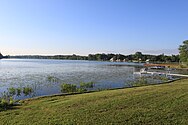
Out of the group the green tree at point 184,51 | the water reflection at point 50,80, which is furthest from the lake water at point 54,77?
the green tree at point 184,51

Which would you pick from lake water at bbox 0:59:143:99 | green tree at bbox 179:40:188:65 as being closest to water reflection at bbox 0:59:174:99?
Answer: lake water at bbox 0:59:143:99

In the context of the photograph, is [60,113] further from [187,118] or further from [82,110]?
Answer: [187,118]

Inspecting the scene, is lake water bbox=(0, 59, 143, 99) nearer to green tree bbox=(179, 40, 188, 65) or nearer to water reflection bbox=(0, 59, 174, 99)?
water reflection bbox=(0, 59, 174, 99)

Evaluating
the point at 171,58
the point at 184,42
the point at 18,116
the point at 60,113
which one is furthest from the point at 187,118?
the point at 171,58

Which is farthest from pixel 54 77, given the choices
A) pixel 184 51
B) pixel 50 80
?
pixel 184 51

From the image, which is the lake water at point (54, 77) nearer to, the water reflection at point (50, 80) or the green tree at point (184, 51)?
the water reflection at point (50, 80)

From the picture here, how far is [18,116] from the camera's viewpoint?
27.0ft

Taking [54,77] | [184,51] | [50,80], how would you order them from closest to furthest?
1. [50,80]
2. [54,77]
3. [184,51]

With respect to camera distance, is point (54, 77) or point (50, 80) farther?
point (54, 77)

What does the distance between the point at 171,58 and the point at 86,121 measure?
4813 inches

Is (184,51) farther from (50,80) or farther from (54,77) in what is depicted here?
(50,80)

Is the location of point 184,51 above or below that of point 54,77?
above

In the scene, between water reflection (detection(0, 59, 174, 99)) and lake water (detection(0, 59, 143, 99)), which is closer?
water reflection (detection(0, 59, 174, 99))

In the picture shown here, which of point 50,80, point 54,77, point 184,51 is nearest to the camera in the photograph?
point 50,80
